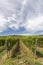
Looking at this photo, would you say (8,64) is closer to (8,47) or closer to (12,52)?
(12,52)

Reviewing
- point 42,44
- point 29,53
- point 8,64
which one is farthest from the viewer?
point 42,44

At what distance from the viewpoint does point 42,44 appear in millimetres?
20984

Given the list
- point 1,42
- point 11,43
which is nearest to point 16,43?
point 11,43

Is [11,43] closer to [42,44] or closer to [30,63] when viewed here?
[42,44]

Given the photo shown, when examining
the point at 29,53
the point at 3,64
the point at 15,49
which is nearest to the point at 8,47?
the point at 15,49

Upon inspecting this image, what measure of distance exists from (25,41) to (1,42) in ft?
10.3

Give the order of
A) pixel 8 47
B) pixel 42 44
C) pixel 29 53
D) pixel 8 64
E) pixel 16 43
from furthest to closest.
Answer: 1. pixel 42 44
2. pixel 16 43
3. pixel 8 47
4. pixel 29 53
5. pixel 8 64

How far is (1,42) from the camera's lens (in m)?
20.5

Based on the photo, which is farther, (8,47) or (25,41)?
Result: (25,41)

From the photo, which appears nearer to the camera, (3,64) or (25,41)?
(3,64)

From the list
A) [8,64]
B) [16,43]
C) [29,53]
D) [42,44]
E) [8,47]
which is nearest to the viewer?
[8,64]

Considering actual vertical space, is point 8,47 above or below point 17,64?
above

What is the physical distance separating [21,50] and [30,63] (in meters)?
5.38

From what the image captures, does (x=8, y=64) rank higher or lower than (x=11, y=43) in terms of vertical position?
lower
